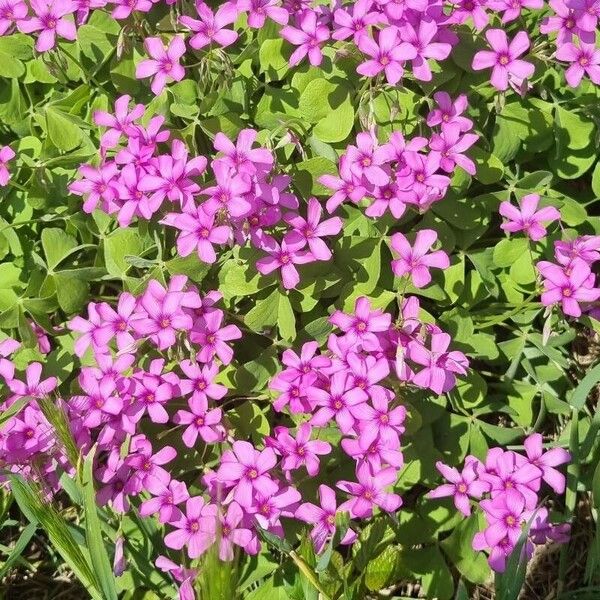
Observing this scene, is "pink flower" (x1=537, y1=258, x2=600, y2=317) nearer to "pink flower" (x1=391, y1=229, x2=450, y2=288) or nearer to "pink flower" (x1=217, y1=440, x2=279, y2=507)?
"pink flower" (x1=391, y1=229, x2=450, y2=288)

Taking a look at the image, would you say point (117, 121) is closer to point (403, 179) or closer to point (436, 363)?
point (403, 179)

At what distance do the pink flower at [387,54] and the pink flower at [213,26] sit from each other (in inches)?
15.7

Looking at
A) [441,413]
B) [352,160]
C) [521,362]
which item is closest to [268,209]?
[352,160]

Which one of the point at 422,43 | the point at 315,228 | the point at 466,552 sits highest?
the point at 422,43

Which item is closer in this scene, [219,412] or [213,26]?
[219,412]

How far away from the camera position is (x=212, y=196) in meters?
2.08

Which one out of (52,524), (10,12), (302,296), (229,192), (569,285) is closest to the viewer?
(52,524)

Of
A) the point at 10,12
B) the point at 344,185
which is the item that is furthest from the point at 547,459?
the point at 10,12

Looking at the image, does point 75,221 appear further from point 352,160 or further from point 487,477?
point 487,477

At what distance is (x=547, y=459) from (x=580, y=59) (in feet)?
3.70

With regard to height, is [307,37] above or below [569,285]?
above

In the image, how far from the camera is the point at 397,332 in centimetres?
216

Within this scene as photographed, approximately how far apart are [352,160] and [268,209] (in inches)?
10.5

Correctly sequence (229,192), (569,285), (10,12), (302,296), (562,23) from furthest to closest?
(10,12) → (302,296) → (562,23) → (569,285) → (229,192)
